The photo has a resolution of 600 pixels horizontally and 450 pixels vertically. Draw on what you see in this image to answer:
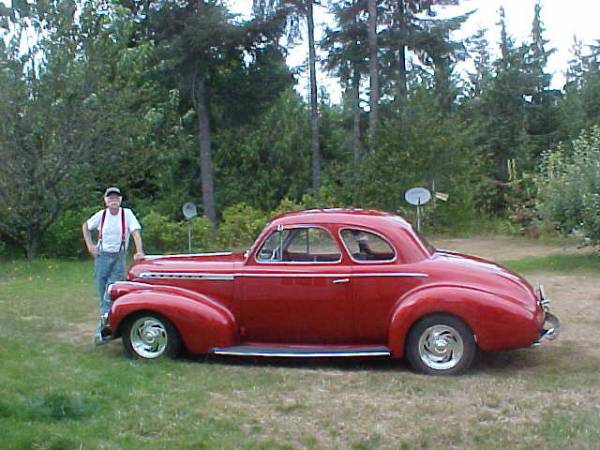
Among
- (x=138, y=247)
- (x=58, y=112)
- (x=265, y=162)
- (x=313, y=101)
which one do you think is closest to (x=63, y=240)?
(x=58, y=112)

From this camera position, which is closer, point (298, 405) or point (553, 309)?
point (298, 405)

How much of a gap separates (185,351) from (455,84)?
108 feet

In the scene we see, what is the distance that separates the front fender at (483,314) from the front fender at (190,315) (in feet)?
5.27

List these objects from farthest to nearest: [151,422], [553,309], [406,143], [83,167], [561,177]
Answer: [406,143], [83,167], [561,177], [553,309], [151,422]

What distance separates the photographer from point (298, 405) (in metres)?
6.03

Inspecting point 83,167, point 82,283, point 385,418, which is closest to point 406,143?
point 83,167

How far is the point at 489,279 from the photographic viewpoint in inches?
283

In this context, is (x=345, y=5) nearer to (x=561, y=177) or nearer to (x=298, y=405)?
(x=561, y=177)

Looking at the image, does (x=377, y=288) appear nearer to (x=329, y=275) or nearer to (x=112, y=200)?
(x=329, y=275)

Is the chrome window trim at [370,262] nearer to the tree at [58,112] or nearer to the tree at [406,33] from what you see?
the tree at [58,112]

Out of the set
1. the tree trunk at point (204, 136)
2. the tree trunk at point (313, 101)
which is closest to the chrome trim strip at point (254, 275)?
the tree trunk at point (204, 136)

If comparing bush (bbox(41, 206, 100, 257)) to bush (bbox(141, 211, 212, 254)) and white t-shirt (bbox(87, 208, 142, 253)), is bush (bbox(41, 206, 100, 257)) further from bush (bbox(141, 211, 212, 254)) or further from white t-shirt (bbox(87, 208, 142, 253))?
white t-shirt (bbox(87, 208, 142, 253))

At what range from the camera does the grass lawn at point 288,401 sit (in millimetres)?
5207

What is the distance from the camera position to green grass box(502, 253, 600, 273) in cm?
1452
